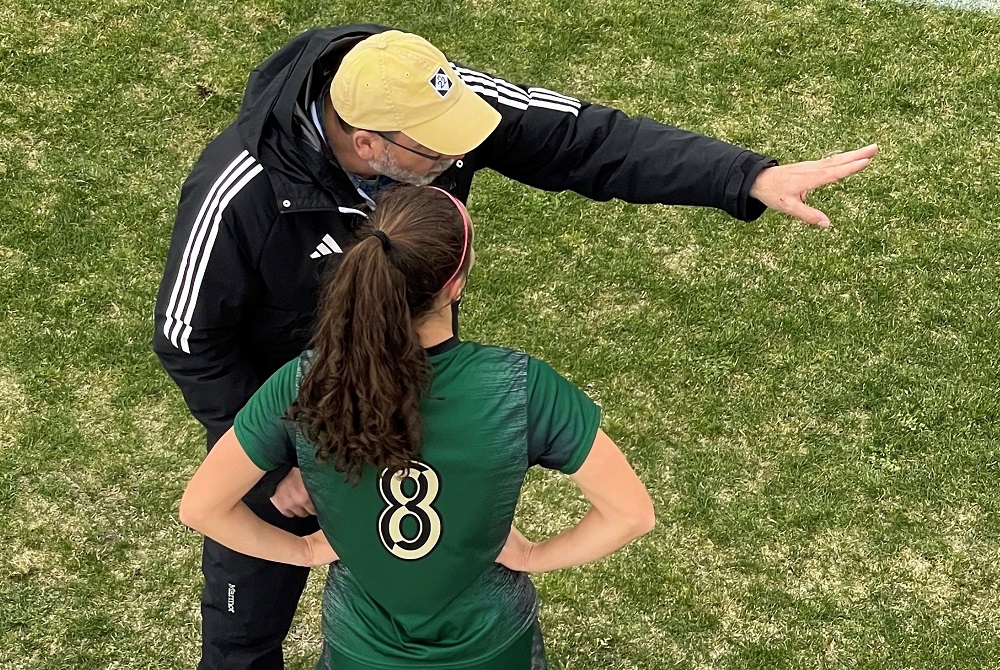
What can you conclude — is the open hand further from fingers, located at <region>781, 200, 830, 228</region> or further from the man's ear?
the man's ear

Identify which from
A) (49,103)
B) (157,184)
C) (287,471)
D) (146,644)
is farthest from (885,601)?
(49,103)

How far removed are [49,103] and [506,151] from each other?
3.65 metres

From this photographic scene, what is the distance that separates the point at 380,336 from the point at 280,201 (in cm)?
92

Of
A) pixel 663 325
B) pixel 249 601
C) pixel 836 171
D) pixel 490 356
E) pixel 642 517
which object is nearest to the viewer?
pixel 490 356

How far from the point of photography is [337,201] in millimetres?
3121

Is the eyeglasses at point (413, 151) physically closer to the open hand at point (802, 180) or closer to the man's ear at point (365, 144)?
the man's ear at point (365, 144)

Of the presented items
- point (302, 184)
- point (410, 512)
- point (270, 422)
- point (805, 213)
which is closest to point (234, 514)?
point (270, 422)

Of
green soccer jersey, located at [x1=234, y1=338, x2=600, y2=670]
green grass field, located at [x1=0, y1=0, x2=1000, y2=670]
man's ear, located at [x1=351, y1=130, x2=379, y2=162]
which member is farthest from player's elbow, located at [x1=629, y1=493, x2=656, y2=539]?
green grass field, located at [x1=0, y1=0, x2=1000, y2=670]

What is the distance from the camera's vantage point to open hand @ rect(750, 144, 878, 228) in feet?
10.7

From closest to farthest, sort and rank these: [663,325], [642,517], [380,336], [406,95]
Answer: [380,336], [642,517], [406,95], [663,325]

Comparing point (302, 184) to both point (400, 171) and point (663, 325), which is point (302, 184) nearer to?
point (400, 171)

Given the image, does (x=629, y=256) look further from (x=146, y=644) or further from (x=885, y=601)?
(x=146, y=644)

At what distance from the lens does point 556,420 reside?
2.45 m

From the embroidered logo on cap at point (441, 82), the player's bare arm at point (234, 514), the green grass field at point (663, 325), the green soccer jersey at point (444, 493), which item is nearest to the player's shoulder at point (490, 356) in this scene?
the green soccer jersey at point (444, 493)
